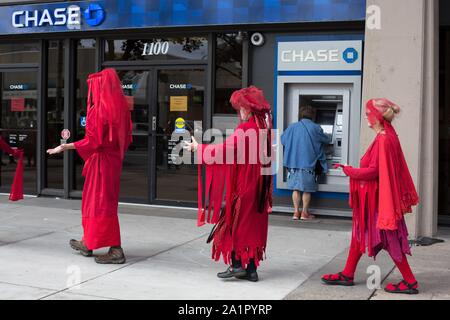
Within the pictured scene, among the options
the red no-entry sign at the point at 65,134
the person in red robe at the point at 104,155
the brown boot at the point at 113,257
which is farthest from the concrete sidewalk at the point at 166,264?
the red no-entry sign at the point at 65,134

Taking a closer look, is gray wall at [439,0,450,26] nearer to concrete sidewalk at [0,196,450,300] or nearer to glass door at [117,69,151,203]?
concrete sidewalk at [0,196,450,300]

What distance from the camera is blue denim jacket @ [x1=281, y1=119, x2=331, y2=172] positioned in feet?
30.1

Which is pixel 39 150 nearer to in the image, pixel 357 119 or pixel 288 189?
pixel 288 189

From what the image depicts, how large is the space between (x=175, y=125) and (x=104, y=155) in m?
3.85

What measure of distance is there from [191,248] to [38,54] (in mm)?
5822

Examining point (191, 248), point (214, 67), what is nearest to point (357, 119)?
point (214, 67)

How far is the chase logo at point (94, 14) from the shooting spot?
1047cm

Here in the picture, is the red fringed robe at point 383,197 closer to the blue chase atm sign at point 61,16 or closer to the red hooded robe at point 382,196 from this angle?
the red hooded robe at point 382,196

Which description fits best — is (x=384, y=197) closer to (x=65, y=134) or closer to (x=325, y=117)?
(x=325, y=117)

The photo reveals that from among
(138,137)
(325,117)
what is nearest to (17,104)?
(138,137)

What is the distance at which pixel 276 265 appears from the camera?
6.52m

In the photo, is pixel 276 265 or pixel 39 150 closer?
pixel 276 265

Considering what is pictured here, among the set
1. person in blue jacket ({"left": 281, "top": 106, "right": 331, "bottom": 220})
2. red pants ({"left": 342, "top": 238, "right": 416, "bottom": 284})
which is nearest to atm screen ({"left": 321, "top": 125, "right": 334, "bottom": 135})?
person in blue jacket ({"left": 281, "top": 106, "right": 331, "bottom": 220})

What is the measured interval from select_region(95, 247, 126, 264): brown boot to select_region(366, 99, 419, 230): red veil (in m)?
2.60
